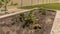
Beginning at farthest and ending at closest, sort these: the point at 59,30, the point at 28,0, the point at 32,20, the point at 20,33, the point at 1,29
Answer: the point at 28,0, the point at 32,20, the point at 59,30, the point at 1,29, the point at 20,33

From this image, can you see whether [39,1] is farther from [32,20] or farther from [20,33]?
[20,33]

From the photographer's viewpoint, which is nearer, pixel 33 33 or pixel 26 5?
pixel 33 33

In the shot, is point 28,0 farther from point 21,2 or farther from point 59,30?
point 59,30

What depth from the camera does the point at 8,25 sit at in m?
6.15

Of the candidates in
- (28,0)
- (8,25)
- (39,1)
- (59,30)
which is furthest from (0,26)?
(39,1)

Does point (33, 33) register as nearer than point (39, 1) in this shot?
Yes

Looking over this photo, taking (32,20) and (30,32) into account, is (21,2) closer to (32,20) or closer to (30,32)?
(32,20)

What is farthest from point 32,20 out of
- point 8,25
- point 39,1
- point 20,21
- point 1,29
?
point 39,1

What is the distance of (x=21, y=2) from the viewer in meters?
12.5

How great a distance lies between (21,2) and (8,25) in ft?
21.4

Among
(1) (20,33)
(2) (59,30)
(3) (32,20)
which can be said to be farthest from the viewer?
(3) (32,20)

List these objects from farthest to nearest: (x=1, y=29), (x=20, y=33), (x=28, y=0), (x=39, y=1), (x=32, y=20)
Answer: (x=39, y=1) < (x=28, y=0) < (x=32, y=20) < (x=1, y=29) < (x=20, y=33)

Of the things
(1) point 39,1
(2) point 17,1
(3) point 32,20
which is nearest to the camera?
(3) point 32,20

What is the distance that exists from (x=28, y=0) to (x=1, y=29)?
7.71 m
